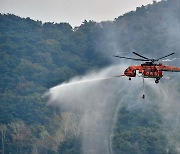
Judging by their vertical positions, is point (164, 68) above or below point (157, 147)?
above

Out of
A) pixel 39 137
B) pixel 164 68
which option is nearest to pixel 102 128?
pixel 39 137

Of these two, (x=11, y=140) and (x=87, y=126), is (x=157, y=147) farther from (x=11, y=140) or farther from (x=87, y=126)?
(x=11, y=140)

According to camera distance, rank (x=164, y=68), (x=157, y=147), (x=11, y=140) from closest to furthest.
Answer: (x=164, y=68) → (x=157, y=147) → (x=11, y=140)

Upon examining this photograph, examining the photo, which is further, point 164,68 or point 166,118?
point 166,118

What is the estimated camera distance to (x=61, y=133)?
196125 mm

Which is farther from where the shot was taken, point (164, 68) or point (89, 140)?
point (89, 140)

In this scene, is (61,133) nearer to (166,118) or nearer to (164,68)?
(166,118)

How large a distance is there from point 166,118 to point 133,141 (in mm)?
18931

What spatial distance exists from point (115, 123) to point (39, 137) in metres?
20.9

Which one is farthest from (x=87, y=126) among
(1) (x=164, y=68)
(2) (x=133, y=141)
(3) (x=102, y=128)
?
(1) (x=164, y=68)

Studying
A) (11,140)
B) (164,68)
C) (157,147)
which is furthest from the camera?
(11,140)

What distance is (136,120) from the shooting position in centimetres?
19888

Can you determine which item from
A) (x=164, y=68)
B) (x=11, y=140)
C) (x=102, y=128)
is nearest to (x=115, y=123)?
(x=102, y=128)

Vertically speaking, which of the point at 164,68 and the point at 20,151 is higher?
the point at 164,68
